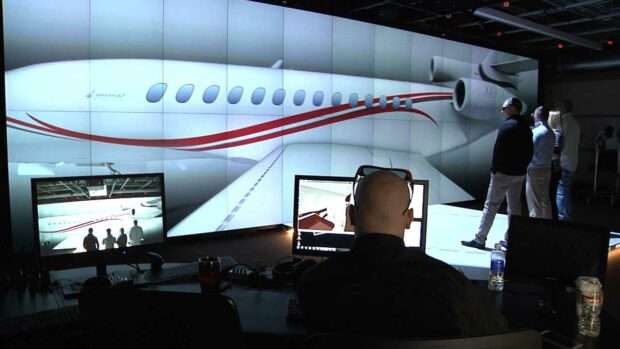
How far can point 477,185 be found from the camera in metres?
9.14

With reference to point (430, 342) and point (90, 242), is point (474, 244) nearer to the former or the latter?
point (90, 242)

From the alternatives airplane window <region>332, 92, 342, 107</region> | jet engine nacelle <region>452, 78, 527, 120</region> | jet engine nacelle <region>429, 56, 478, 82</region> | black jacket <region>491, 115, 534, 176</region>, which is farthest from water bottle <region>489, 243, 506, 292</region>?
jet engine nacelle <region>452, 78, 527, 120</region>

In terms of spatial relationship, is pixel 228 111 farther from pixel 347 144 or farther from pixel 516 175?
pixel 516 175

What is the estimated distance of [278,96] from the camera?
630 cm

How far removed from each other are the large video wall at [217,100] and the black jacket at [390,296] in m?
4.36

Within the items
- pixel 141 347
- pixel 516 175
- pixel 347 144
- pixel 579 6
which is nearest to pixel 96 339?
pixel 141 347

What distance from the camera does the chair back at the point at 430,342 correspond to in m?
1.02

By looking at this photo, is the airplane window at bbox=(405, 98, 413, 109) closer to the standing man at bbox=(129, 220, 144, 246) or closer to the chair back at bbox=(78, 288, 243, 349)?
the standing man at bbox=(129, 220, 144, 246)

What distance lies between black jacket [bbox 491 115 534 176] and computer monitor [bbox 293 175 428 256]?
328 cm

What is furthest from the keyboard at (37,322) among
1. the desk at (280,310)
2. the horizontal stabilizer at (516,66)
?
the horizontal stabilizer at (516,66)

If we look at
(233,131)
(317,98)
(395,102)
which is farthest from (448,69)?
(233,131)

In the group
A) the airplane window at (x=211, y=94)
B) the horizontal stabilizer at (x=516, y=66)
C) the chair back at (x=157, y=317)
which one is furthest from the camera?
the horizontal stabilizer at (x=516, y=66)

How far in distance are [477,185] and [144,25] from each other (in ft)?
21.4

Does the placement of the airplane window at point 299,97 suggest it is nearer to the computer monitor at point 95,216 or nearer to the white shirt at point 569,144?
the white shirt at point 569,144
